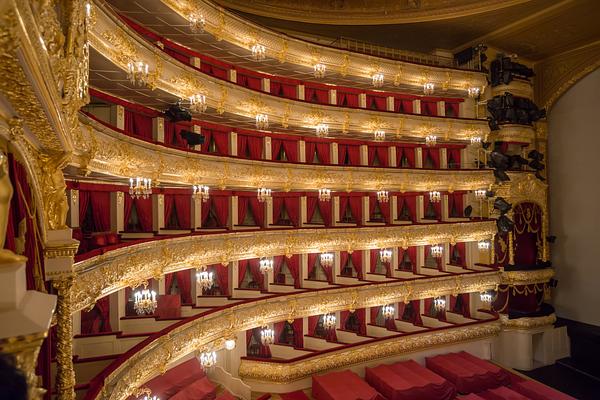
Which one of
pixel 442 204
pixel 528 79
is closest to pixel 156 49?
pixel 442 204

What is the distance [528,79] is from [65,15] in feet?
81.4

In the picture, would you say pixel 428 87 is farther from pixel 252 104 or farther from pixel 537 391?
pixel 537 391

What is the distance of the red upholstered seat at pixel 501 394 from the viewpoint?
14367 millimetres

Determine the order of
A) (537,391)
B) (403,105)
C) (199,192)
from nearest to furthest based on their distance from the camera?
(199,192) → (537,391) → (403,105)

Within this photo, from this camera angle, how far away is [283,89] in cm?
1856

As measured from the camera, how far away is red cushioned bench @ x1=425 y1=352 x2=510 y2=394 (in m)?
15.1

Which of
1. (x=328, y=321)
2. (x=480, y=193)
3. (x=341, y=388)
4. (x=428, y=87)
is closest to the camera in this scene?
(x=341, y=388)

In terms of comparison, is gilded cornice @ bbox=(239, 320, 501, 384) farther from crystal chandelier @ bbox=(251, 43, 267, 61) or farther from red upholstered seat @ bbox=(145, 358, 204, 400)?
crystal chandelier @ bbox=(251, 43, 267, 61)

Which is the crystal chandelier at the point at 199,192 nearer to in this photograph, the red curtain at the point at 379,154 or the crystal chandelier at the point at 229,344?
the crystal chandelier at the point at 229,344

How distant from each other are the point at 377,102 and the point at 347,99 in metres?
1.95

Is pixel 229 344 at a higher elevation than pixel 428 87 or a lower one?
lower

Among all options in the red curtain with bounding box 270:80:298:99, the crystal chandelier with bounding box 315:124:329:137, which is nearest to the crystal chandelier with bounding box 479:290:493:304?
the crystal chandelier with bounding box 315:124:329:137

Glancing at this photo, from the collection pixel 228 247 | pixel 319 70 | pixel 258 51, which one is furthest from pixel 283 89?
pixel 228 247

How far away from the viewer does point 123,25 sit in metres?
8.71
